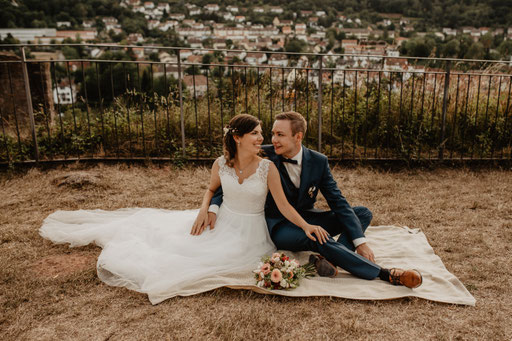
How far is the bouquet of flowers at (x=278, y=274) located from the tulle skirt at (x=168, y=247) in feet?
0.72

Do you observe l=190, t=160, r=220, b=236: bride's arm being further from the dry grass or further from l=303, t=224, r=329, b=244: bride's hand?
l=303, t=224, r=329, b=244: bride's hand

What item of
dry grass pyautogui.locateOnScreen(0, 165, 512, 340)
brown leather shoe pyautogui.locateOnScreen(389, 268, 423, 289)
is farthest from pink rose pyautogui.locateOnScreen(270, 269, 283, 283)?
brown leather shoe pyautogui.locateOnScreen(389, 268, 423, 289)

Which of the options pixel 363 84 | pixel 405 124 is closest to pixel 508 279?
pixel 405 124

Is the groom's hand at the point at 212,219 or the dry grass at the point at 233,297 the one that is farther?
the groom's hand at the point at 212,219

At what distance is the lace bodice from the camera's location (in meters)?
3.51

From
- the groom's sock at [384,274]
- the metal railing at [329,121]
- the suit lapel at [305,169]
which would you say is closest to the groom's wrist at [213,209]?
the suit lapel at [305,169]

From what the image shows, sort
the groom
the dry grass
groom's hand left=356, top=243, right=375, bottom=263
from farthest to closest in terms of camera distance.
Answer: groom's hand left=356, top=243, right=375, bottom=263, the groom, the dry grass

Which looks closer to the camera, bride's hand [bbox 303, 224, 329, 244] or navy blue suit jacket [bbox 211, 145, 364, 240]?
bride's hand [bbox 303, 224, 329, 244]

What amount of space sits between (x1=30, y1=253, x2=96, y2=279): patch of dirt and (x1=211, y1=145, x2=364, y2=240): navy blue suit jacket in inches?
62.1

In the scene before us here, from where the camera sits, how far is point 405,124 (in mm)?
6848

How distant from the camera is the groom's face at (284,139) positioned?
3.54 meters

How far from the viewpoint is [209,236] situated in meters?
3.56

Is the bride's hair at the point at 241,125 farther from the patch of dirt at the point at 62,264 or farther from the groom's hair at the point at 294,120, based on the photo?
the patch of dirt at the point at 62,264

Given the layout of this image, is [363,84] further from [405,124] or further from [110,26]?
[110,26]
